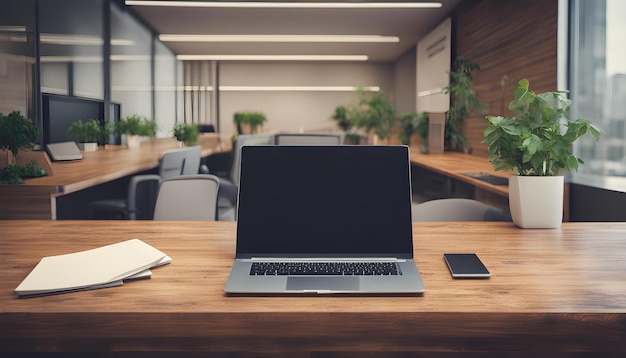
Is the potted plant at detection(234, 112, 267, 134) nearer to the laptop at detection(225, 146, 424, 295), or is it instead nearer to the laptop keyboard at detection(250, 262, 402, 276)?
the laptop at detection(225, 146, 424, 295)

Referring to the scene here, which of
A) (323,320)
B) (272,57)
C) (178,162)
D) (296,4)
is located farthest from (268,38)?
(323,320)

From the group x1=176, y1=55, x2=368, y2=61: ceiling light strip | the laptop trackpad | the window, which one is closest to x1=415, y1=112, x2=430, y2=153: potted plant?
the window

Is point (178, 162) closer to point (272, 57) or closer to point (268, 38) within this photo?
point (268, 38)

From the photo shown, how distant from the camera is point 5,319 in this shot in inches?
39.5

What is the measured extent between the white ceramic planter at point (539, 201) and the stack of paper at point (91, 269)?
3.38ft

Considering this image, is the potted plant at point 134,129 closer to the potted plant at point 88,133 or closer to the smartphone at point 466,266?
the potted plant at point 88,133

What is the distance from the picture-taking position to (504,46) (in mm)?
5375

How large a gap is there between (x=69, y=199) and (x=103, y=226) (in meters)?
2.34

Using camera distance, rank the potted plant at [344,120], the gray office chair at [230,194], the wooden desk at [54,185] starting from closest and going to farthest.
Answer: the wooden desk at [54,185] → the gray office chair at [230,194] → the potted plant at [344,120]

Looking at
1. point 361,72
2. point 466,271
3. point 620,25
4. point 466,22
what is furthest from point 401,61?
point 466,271

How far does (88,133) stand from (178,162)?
1067 mm

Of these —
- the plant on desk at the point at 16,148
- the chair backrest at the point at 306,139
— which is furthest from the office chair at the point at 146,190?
the chair backrest at the point at 306,139

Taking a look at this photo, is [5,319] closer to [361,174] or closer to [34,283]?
[34,283]

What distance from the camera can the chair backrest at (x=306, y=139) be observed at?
4.23m
